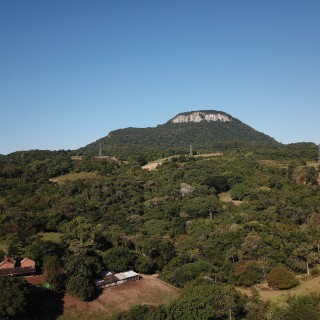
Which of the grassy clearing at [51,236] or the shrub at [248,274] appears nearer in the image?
the shrub at [248,274]

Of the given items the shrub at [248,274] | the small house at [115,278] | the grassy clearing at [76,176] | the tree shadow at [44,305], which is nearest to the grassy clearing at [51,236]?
the small house at [115,278]

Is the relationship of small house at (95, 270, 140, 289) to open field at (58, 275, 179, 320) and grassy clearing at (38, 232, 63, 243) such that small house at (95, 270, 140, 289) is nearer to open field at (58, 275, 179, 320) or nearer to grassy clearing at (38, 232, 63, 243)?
open field at (58, 275, 179, 320)

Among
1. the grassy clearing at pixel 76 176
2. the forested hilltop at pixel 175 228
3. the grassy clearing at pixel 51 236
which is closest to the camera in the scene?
the forested hilltop at pixel 175 228

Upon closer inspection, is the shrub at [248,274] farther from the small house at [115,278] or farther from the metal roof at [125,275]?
the metal roof at [125,275]

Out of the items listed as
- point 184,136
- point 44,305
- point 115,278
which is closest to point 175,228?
point 115,278

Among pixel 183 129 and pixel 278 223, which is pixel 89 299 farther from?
pixel 183 129

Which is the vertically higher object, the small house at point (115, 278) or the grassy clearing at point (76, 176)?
the grassy clearing at point (76, 176)

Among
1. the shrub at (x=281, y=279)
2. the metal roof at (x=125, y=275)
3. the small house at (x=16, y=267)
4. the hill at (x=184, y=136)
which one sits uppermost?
the hill at (x=184, y=136)

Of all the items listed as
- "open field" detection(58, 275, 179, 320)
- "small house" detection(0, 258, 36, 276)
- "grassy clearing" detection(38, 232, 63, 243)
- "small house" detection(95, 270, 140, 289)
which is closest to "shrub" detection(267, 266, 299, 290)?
"open field" detection(58, 275, 179, 320)
